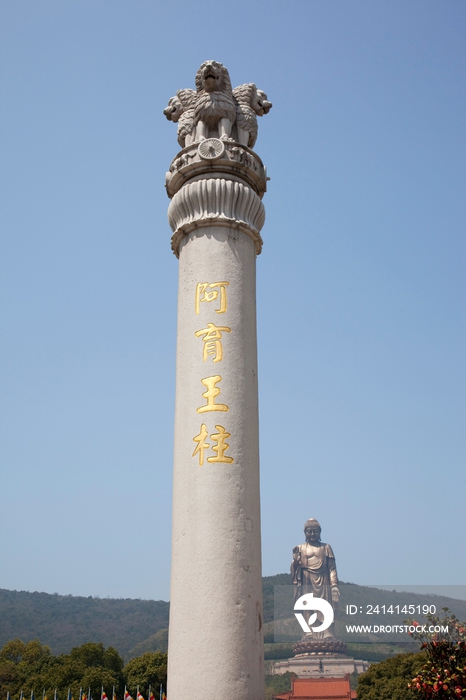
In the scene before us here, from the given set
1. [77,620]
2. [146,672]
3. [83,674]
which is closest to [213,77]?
[83,674]

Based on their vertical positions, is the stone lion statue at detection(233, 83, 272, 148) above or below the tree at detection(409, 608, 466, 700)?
above

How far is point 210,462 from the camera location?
768 centimetres

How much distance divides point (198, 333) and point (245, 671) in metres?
3.73

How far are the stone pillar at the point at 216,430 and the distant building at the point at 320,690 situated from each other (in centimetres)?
3054

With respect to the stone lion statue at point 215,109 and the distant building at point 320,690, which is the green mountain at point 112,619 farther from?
the stone lion statue at point 215,109

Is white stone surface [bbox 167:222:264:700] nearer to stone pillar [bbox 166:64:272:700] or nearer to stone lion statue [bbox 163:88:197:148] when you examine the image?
stone pillar [bbox 166:64:272:700]

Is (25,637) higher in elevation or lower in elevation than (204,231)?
lower

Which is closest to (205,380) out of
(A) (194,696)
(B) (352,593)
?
(A) (194,696)

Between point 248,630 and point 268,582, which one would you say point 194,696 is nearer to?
point 248,630

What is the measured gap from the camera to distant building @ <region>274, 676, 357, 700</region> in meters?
34.4

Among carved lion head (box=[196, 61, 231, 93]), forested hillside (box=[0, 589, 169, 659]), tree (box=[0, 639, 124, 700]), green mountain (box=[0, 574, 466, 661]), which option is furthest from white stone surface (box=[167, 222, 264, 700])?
forested hillside (box=[0, 589, 169, 659])

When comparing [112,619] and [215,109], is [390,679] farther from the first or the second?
[112,619]

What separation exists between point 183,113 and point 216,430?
4899 millimetres

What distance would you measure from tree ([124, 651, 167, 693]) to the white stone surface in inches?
1171
